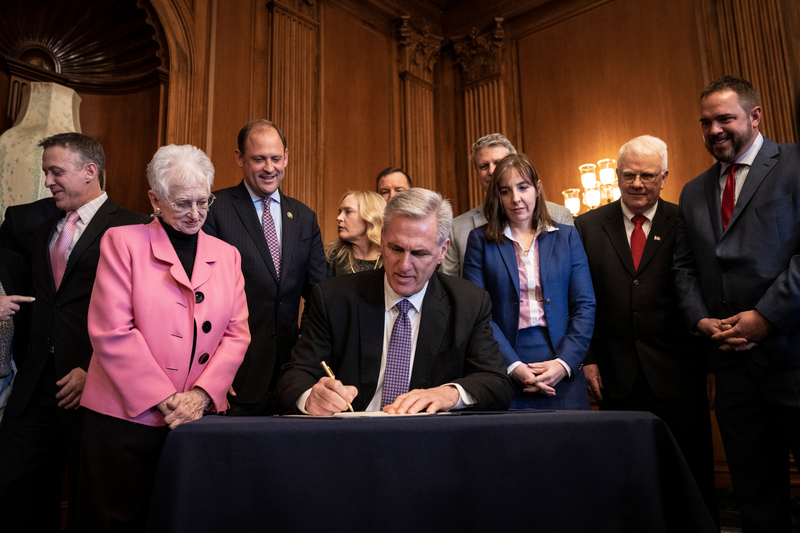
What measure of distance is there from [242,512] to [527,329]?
1.66 meters

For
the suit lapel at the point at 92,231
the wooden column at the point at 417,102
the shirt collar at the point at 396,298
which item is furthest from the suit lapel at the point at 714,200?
the wooden column at the point at 417,102

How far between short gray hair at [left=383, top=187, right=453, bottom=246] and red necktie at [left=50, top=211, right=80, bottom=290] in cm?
158

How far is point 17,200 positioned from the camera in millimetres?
4051

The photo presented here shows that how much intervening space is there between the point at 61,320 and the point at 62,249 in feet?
1.11

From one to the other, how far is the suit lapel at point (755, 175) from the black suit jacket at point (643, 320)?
442 mm

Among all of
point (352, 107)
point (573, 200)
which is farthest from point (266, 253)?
point (352, 107)

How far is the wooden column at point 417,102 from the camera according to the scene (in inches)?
273

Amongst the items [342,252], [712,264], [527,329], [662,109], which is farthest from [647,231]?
[662,109]

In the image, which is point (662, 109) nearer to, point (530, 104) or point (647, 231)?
point (530, 104)

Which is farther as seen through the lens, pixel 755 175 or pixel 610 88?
pixel 610 88

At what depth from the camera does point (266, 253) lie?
271 centimetres

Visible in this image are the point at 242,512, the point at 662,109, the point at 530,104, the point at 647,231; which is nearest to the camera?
the point at 242,512

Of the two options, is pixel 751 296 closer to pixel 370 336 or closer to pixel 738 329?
pixel 738 329

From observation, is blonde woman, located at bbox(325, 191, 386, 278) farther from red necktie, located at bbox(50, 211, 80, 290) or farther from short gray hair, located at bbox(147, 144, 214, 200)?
short gray hair, located at bbox(147, 144, 214, 200)
